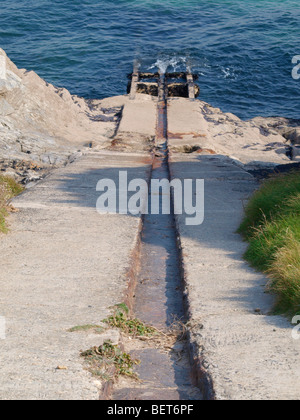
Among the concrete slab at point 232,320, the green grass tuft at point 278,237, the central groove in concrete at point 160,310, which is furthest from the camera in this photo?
the green grass tuft at point 278,237

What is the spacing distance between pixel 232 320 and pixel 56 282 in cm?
174

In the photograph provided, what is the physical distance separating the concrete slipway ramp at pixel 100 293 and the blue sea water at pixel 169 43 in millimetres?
18385

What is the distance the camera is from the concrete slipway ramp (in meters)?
3.67

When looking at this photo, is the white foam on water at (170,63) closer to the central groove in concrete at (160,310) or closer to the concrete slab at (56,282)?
the concrete slab at (56,282)

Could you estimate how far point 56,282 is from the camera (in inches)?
217

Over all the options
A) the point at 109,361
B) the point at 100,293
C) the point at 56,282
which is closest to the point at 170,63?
the point at 56,282

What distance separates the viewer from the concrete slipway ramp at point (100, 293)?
3674mm

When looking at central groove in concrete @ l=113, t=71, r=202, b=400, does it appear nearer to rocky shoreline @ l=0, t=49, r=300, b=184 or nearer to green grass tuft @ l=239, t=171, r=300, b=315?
green grass tuft @ l=239, t=171, r=300, b=315

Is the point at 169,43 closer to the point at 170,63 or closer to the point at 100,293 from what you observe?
the point at 170,63

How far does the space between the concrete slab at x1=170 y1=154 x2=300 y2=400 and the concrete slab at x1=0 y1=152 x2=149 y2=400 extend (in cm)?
74

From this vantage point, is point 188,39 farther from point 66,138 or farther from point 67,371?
point 67,371

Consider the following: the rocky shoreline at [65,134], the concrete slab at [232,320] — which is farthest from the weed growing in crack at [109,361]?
the rocky shoreline at [65,134]

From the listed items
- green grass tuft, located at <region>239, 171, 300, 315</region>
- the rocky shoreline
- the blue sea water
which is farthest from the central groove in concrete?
the blue sea water

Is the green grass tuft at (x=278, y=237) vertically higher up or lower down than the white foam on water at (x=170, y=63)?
higher up
